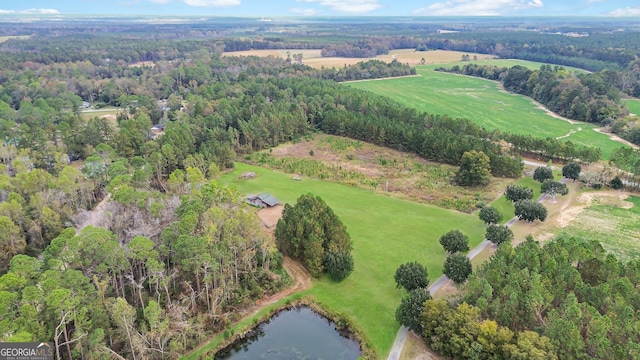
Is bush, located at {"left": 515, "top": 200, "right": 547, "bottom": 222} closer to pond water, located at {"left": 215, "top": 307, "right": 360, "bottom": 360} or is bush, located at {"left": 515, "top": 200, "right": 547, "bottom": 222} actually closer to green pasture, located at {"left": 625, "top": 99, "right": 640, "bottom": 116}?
pond water, located at {"left": 215, "top": 307, "right": 360, "bottom": 360}

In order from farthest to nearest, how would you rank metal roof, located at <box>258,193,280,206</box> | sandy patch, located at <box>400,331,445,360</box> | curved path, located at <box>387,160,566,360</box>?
1. metal roof, located at <box>258,193,280,206</box>
2. curved path, located at <box>387,160,566,360</box>
3. sandy patch, located at <box>400,331,445,360</box>

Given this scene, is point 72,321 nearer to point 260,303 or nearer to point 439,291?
point 260,303

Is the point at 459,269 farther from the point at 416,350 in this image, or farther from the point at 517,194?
the point at 517,194

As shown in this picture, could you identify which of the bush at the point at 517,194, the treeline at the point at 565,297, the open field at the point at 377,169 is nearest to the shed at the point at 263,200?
the open field at the point at 377,169

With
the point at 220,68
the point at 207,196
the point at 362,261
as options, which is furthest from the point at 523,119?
the point at 220,68

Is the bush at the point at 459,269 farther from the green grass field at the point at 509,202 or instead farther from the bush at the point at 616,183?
the bush at the point at 616,183

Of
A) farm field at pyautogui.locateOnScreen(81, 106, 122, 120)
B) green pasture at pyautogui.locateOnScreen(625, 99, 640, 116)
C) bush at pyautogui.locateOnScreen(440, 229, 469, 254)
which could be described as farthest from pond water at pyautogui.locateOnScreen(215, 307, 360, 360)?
green pasture at pyautogui.locateOnScreen(625, 99, 640, 116)
